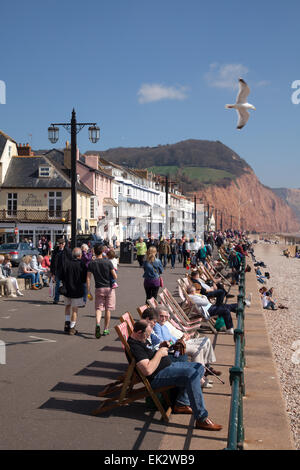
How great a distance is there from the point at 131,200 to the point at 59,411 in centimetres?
6516

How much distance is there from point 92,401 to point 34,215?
143ft

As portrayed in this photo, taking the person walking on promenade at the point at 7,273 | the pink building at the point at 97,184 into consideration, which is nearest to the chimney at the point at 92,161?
the pink building at the point at 97,184

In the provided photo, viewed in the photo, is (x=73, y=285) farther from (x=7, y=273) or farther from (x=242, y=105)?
(x=7, y=273)

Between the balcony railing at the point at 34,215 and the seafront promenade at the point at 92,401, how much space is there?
37750 mm

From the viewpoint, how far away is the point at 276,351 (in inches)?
520

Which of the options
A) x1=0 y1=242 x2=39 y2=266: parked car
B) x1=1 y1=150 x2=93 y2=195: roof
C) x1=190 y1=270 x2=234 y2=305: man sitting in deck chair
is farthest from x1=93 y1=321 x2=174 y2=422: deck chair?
x1=1 y1=150 x2=93 y2=195: roof

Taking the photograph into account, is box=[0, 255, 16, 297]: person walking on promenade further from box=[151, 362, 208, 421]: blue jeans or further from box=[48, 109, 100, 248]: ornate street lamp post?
box=[151, 362, 208, 421]: blue jeans

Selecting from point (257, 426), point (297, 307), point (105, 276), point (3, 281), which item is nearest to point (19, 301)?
point (3, 281)

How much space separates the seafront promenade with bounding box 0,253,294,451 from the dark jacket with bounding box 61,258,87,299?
83 centimetres

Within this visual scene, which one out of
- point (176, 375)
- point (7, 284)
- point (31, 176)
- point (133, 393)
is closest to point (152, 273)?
point (7, 284)

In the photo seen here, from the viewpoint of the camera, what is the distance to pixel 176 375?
5973mm

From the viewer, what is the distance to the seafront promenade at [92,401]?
532cm

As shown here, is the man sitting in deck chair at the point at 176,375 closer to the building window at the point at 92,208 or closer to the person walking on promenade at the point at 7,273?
the person walking on promenade at the point at 7,273
